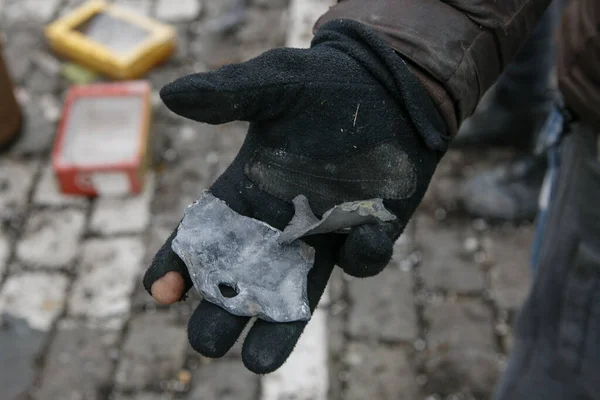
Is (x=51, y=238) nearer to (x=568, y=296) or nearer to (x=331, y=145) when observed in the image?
(x=331, y=145)

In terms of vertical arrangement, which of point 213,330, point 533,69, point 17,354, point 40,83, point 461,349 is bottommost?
point 17,354

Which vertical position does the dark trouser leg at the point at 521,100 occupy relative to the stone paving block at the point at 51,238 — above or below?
above

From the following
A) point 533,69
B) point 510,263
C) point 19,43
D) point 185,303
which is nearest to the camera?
point 185,303

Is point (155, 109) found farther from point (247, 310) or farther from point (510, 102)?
point (247, 310)

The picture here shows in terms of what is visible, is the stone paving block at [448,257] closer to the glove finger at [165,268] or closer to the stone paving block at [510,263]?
the stone paving block at [510,263]

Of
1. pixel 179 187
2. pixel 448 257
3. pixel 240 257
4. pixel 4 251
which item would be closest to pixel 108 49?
pixel 179 187

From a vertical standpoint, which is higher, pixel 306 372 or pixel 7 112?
pixel 7 112

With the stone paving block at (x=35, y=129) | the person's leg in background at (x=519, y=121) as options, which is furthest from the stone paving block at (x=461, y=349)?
the stone paving block at (x=35, y=129)
